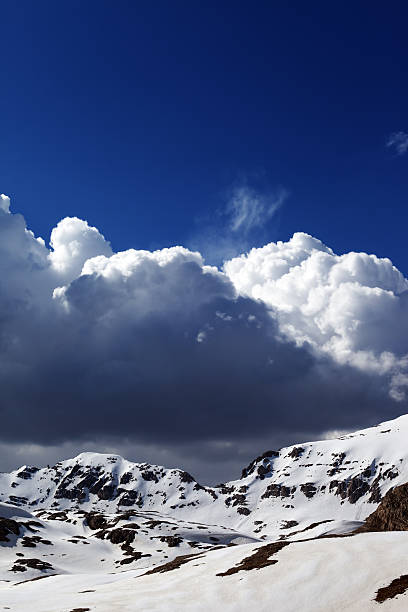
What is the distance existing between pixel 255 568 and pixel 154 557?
9957cm

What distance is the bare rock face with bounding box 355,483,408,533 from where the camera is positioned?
69.3 m

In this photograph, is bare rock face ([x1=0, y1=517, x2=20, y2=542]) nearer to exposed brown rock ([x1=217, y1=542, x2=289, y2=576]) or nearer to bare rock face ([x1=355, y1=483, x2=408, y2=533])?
bare rock face ([x1=355, y1=483, x2=408, y2=533])

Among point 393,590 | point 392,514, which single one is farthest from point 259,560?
point 392,514

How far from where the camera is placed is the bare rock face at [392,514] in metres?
69.3

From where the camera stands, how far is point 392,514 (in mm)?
71125

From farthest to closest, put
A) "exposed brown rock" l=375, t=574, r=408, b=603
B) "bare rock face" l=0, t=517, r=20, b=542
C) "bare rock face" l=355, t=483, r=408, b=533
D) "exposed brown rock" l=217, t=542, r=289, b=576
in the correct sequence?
"bare rock face" l=0, t=517, r=20, b=542 → "bare rock face" l=355, t=483, r=408, b=533 → "exposed brown rock" l=217, t=542, r=289, b=576 → "exposed brown rock" l=375, t=574, r=408, b=603

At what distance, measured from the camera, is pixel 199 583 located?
44188mm

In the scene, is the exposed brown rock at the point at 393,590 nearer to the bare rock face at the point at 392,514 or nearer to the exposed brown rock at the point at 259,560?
the exposed brown rock at the point at 259,560

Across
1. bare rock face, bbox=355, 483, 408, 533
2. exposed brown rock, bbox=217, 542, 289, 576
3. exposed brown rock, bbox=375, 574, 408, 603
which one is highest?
bare rock face, bbox=355, 483, 408, 533

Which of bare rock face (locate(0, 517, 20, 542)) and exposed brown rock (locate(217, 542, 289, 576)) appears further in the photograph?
bare rock face (locate(0, 517, 20, 542))

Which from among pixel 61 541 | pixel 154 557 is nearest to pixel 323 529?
pixel 154 557

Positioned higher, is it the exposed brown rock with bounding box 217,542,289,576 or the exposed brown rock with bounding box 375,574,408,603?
the exposed brown rock with bounding box 217,542,289,576

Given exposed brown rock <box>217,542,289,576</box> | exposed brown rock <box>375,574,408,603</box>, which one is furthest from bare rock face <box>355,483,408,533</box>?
exposed brown rock <box>375,574,408,603</box>

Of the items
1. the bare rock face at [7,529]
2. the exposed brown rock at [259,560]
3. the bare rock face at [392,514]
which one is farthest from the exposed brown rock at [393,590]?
the bare rock face at [7,529]
